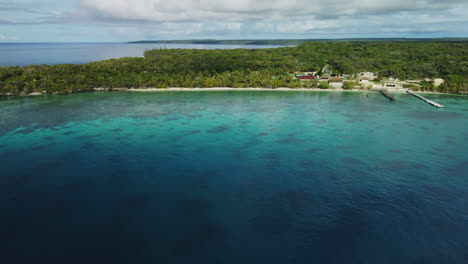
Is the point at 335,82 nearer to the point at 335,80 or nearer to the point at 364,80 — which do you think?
the point at 335,80

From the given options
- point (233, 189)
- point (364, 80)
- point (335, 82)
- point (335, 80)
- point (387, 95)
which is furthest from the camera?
point (364, 80)

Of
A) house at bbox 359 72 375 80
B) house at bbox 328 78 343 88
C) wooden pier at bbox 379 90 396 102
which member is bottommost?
wooden pier at bbox 379 90 396 102

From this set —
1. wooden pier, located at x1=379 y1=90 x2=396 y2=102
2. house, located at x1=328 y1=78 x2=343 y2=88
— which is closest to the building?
house, located at x1=328 y1=78 x2=343 y2=88

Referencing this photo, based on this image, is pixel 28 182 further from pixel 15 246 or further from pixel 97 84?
pixel 97 84

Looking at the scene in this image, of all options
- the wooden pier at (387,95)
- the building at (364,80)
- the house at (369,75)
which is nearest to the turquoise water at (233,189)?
the wooden pier at (387,95)

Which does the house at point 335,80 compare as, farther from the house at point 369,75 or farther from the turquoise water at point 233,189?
the turquoise water at point 233,189

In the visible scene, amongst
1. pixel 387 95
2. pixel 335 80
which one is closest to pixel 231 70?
pixel 335 80

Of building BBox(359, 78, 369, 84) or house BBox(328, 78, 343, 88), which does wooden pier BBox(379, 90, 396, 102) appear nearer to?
building BBox(359, 78, 369, 84)
